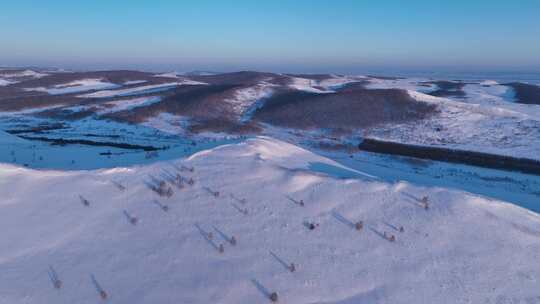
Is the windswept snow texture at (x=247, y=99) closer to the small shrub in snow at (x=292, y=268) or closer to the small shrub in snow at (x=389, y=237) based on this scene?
the small shrub in snow at (x=389, y=237)

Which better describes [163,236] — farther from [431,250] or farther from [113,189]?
[431,250]

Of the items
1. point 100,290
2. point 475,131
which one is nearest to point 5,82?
point 475,131

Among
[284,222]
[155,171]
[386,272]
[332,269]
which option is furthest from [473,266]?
[155,171]

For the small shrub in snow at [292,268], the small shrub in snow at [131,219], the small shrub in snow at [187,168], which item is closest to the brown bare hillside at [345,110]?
the small shrub in snow at [187,168]

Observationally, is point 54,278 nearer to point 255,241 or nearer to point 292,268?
point 255,241

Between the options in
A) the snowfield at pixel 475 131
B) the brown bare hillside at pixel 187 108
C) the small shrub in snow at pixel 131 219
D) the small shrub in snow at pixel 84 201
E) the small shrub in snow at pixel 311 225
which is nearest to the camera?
the small shrub in snow at pixel 311 225

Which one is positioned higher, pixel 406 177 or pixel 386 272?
pixel 386 272

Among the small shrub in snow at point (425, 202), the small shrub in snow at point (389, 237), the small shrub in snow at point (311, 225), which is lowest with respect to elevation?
the small shrub in snow at point (389, 237)
